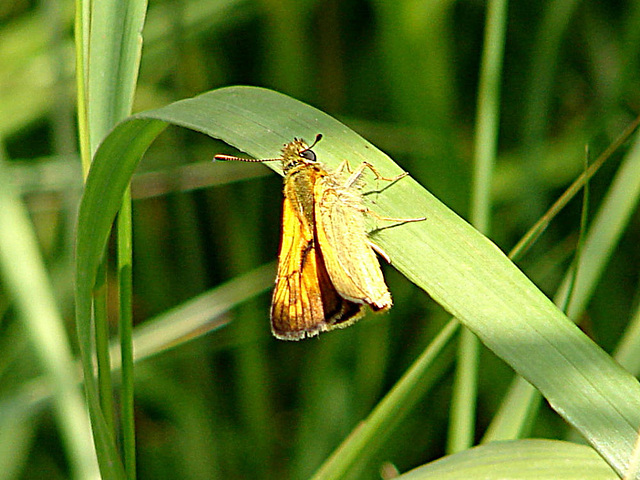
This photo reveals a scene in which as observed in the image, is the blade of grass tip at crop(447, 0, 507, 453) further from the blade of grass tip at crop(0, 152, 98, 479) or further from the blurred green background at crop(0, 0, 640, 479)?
the blade of grass tip at crop(0, 152, 98, 479)

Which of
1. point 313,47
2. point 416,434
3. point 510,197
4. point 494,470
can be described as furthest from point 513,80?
point 494,470

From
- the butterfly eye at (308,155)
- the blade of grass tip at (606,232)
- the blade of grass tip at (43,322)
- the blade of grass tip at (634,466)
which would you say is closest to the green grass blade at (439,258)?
the blade of grass tip at (634,466)

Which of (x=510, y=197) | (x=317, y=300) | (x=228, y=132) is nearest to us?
(x=228, y=132)

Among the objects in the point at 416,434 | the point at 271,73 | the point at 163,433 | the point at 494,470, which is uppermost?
the point at 271,73

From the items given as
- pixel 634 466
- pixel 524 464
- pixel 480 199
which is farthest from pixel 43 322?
pixel 634 466

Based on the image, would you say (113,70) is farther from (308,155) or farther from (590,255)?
(590,255)

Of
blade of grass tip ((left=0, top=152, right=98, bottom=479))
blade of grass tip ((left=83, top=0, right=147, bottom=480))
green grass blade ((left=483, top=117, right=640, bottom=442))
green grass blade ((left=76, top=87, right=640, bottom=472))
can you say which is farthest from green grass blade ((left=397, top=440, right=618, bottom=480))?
blade of grass tip ((left=0, top=152, right=98, bottom=479))

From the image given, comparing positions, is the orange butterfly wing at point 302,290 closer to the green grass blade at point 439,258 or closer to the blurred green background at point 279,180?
the green grass blade at point 439,258

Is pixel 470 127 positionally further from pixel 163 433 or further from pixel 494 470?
pixel 494 470
